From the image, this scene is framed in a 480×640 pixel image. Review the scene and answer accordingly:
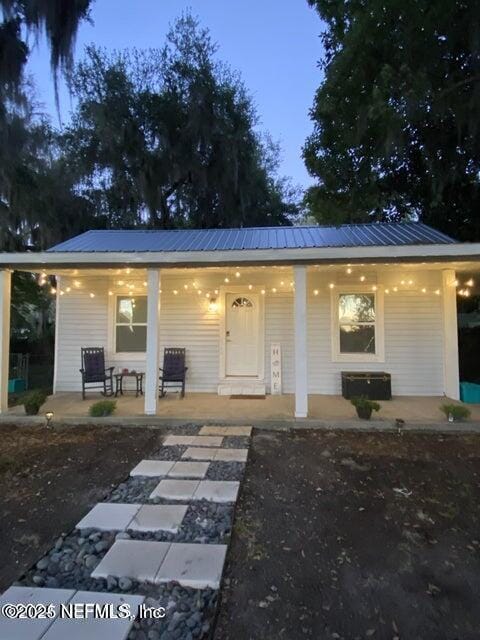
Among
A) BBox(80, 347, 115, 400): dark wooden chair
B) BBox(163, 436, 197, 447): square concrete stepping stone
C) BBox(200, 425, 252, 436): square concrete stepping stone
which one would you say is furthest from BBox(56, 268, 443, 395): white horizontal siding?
BBox(163, 436, 197, 447): square concrete stepping stone

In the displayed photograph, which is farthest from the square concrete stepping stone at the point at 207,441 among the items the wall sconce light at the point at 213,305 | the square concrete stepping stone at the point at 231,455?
the wall sconce light at the point at 213,305

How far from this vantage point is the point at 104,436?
186 inches

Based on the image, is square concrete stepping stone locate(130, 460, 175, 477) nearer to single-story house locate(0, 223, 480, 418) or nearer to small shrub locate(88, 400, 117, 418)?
small shrub locate(88, 400, 117, 418)

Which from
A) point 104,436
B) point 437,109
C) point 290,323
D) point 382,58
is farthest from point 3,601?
point 437,109

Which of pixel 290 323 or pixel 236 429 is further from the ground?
pixel 290 323

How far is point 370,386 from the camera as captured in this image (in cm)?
651

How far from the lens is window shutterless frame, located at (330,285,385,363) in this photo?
699 cm

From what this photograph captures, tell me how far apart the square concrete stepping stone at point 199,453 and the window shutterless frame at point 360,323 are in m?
3.78

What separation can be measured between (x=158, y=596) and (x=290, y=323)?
5691 mm

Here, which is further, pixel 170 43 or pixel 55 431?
pixel 170 43

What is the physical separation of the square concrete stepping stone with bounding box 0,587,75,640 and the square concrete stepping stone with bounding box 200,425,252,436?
285 centimetres

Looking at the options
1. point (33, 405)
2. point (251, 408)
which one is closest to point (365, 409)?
point (251, 408)

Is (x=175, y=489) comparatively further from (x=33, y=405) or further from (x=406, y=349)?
(x=406, y=349)

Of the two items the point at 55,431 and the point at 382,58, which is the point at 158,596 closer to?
the point at 55,431
